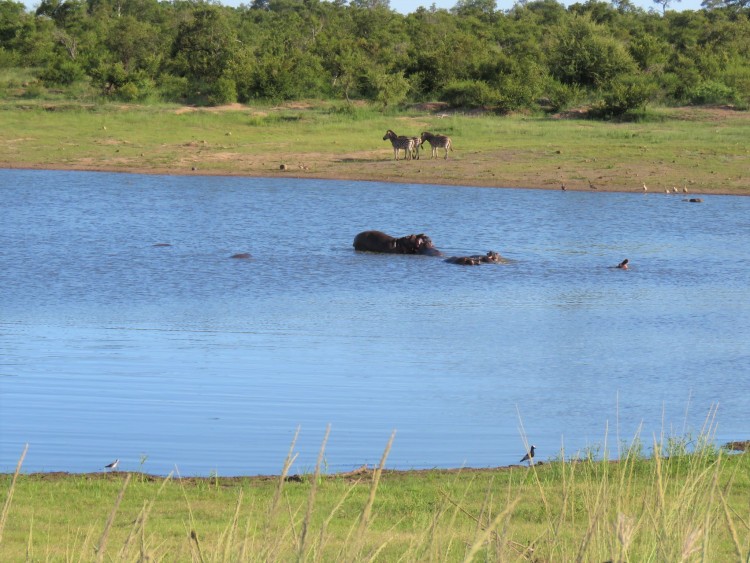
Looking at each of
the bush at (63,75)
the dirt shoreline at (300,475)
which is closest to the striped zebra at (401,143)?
the bush at (63,75)

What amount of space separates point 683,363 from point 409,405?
9.98 feet

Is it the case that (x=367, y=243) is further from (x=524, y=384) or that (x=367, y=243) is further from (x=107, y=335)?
(x=524, y=384)

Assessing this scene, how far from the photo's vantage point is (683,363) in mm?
10742

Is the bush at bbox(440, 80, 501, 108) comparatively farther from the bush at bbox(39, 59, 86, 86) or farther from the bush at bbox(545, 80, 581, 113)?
the bush at bbox(39, 59, 86, 86)

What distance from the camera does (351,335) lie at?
39.6 ft

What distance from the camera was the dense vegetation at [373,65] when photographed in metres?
38.6

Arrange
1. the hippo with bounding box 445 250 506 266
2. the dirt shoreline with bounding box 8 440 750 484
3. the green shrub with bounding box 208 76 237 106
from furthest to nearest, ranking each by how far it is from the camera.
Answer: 1. the green shrub with bounding box 208 76 237 106
2. the hippo with bounding box 445 250 506 266
3. the dirt shoreline with bounding box 8 440 750 484

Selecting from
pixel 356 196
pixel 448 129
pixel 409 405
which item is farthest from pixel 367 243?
pixel 448 129

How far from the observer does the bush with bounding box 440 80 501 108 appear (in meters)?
38.1

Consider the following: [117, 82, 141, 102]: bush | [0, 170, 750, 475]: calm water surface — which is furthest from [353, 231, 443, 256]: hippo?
[117, 82, 141, 102]: bush

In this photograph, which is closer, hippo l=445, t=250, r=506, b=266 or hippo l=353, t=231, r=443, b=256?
hippo l=445, t=250, r=506, b=266

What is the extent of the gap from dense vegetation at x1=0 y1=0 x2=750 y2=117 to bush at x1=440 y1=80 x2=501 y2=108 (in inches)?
1.7

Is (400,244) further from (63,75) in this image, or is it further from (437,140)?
(63,75)

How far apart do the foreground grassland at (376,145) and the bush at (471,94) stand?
3.93ft
